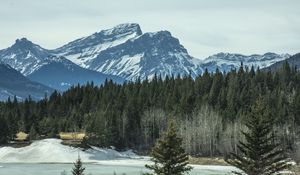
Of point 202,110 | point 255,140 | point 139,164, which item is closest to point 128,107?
point 202,110

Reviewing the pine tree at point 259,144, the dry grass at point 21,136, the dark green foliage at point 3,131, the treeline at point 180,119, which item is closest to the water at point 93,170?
the treeline at point 180,119

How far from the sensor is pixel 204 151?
506ft

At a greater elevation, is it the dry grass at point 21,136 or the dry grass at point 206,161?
the dry grass at point 21,136

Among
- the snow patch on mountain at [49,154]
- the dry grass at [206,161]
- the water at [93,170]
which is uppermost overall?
the snow patch on mountain at [49,154]

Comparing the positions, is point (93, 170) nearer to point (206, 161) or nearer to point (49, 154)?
point (49, 154)

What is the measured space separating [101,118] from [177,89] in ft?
122

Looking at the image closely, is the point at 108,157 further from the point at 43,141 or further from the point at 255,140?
the point at 255,140

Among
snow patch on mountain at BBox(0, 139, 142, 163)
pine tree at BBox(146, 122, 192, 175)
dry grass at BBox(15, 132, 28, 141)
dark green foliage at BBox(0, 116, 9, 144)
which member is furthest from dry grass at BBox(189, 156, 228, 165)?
pine tree at BBox(146, 122, 192, 175)

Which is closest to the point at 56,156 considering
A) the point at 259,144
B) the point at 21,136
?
the point at 21,136

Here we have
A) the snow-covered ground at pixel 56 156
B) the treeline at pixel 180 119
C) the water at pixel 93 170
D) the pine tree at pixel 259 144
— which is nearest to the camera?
the pine tree at pixel 259 144

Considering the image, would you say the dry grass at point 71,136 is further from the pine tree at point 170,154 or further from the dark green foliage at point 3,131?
the pine tree at point 170,154

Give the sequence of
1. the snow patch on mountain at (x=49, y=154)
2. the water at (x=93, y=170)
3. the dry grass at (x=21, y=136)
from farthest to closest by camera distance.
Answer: the dry grass at (x=21, y=136) < the snow patch on mountain at (x=49, y=154) < the water at (x=93, y=170)

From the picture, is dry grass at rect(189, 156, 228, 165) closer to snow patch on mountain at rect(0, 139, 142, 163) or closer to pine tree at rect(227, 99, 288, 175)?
snow patch on mountain at rect(0, 139, 142, 163)

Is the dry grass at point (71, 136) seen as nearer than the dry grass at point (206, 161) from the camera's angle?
No
